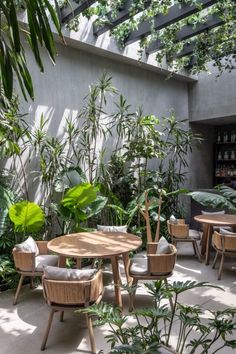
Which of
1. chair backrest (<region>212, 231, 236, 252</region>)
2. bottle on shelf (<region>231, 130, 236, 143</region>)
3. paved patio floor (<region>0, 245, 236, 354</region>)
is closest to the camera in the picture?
paved patio floor (<region>0, 245, 236, 354</region>)

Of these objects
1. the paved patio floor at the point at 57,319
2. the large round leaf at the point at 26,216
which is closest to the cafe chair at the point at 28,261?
the paved patio floor at the point at 57,319

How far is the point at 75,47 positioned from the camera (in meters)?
5.57

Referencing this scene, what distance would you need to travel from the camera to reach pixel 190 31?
18.7 feet

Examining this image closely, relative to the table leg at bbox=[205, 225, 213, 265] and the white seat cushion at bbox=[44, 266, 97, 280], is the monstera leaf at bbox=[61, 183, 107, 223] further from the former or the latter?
the table leg at bbox=[205, 225, 213, 265]

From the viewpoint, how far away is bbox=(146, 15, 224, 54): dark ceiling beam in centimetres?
526

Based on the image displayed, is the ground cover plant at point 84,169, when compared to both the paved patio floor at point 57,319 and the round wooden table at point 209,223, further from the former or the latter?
the paved patio floor at point 57,319

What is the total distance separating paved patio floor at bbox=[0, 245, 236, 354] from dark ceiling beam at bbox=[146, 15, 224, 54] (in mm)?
4201

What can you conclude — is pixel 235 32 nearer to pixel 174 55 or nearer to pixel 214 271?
pixel 174 55

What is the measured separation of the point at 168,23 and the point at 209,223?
138 inches

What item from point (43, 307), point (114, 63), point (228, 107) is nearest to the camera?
point (43, 307)

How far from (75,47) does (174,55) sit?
2.28 m

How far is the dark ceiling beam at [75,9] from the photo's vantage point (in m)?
4.41

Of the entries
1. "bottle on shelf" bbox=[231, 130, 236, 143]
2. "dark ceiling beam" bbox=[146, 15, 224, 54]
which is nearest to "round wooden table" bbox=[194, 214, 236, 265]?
"dark ceiling beam" bbox=[146, 15, 224, 54]

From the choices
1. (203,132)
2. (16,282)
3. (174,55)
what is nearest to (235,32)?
(174,55)
